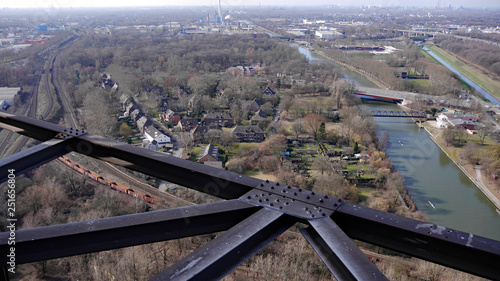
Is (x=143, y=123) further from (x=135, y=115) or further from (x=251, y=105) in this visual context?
(x=251, y=105)

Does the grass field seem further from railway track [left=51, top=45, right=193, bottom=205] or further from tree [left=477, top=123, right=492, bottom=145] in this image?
railway track [left=51, top=45, right=193, bottom=205]

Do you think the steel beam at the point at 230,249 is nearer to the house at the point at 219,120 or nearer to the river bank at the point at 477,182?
the river bank at the point at 477,182

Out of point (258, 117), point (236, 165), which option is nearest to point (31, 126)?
point (236, 165)

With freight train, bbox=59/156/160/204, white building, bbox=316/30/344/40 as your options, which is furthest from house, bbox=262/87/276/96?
white building, bbox=316/30/344/40

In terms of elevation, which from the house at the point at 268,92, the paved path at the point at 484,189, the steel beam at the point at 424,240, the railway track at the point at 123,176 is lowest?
the paved path at the point at 484,189

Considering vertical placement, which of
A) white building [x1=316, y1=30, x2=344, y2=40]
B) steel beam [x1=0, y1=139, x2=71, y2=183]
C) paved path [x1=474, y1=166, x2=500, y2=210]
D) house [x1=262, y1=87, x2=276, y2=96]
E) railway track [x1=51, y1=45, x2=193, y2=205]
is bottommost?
paved path [x1=474, y1=166, x2=500, y2=210]

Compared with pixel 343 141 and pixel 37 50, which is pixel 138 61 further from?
pixel 343 141

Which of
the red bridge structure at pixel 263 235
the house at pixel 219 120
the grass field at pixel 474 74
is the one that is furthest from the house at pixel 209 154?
the grass field at pixel 474 74
